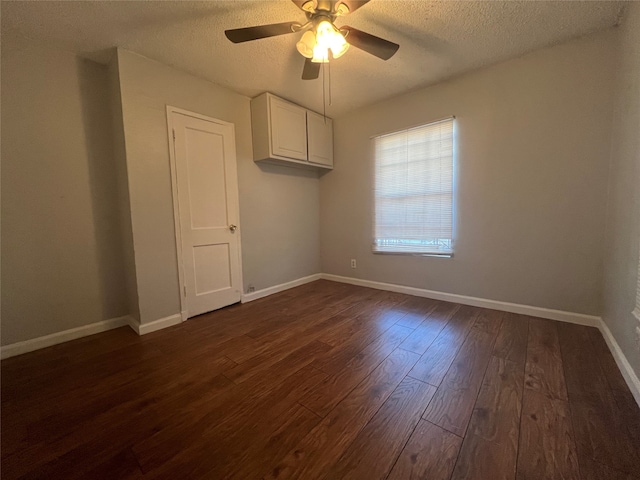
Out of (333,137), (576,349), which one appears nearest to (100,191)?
(333,137)

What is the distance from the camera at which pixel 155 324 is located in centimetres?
234

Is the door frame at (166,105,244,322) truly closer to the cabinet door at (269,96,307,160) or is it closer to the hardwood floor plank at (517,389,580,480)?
the cabinet door at (269,96,307,160)

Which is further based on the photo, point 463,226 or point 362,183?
point 362,183

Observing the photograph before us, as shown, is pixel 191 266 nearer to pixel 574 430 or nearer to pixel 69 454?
pixel 69 454

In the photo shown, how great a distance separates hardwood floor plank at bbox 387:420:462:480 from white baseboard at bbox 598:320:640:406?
114 cm

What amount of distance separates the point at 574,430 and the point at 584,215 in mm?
1872

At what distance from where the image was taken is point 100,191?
2.34 metres

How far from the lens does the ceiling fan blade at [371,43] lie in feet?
5.43

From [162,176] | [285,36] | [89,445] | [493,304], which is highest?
[285,36]

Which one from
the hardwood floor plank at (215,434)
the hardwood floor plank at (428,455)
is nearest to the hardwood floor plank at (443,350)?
the hardwood floor plank at (428,455)

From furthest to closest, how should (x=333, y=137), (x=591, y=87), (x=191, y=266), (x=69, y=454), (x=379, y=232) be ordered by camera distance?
(x=333, y=137)
(x=379, y=232)
(x=191, y=266)
(x=591, y=87)
(x=69, y=454)

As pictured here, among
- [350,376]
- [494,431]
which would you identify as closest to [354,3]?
[350,376]

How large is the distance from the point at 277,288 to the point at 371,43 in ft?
9.50

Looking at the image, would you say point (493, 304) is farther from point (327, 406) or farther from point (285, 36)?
point (285, 36)
